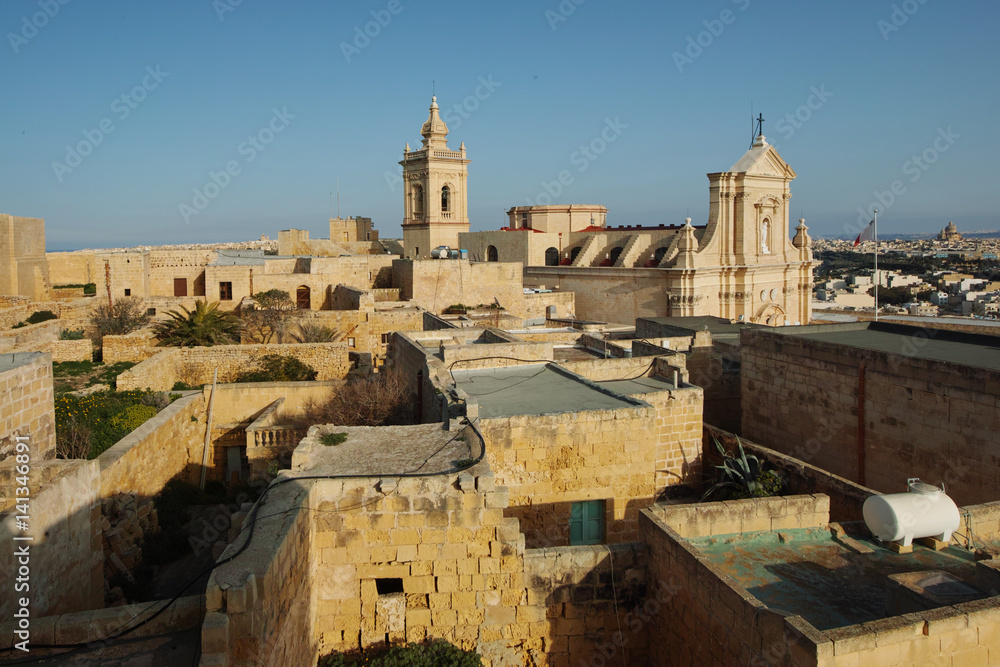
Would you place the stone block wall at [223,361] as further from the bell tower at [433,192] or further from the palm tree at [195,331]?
the bell tower at [433,192]

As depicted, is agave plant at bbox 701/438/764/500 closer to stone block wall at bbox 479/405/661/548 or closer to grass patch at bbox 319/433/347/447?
stone block wall at bbox 479/405/661/548

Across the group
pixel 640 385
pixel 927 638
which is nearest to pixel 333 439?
pixel 927 638

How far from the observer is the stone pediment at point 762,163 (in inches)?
1190

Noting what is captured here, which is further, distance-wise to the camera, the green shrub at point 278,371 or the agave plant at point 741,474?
the green shrub at point 278,371

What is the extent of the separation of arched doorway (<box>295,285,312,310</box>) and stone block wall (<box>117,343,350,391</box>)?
27.9ft

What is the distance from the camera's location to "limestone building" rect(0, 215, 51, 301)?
2373 centimetres

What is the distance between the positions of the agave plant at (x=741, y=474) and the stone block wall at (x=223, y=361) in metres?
10.7

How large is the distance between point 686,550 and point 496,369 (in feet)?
→ 17.7

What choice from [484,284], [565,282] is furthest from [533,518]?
[565,282]

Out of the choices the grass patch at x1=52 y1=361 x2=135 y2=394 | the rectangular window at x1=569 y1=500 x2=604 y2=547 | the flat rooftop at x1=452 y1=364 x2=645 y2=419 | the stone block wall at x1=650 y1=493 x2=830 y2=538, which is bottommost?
the rectangular window at x1=569 y1=500 x2=604 y2=547

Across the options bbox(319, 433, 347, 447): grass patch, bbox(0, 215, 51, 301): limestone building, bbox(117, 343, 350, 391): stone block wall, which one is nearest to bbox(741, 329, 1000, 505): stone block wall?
bbox(319, 433, 347, 447): grass patch

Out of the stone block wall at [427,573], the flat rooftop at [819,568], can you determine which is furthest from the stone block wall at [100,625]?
the flat rooftop at [819,568]

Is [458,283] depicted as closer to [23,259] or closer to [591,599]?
[23,259]

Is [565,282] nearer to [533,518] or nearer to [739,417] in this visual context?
[739,417]
